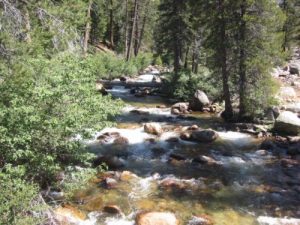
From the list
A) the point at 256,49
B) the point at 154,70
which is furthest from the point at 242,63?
the point at 154,70

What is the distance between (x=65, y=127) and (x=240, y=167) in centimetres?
936

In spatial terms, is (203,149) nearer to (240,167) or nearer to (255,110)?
(240,167)

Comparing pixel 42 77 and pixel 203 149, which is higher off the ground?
pixel 42 77

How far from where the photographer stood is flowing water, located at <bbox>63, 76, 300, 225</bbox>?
12.0m

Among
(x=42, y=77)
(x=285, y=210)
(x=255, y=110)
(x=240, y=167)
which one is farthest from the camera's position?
(x=255, y=110)

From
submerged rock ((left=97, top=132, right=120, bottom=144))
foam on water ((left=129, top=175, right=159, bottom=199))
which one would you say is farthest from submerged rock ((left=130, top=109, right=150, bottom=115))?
foam on water ((left=129, top=175, right=159, bottom=199))

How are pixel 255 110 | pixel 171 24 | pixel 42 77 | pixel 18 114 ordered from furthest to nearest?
pixel 171 24 < pixel 255 110 < pixel 42 77 < pixel 18 114

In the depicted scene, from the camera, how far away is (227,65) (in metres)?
23.7

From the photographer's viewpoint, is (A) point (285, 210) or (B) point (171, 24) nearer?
(A) point (285, 210)

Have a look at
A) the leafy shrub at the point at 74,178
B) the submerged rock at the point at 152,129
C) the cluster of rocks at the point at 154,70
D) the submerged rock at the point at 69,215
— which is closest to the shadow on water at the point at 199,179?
the submerged rock at the point at 152,129

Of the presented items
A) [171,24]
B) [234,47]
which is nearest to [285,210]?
[234,47]

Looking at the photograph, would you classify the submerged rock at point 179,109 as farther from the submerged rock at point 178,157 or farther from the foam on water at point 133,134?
the submerged rock at point 178,157

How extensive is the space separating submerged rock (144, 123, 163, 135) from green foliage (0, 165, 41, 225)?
12.5m

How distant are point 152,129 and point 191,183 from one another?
6.52 m
